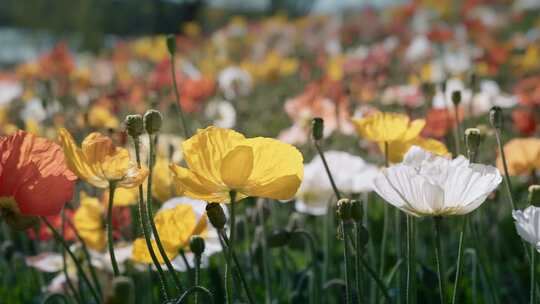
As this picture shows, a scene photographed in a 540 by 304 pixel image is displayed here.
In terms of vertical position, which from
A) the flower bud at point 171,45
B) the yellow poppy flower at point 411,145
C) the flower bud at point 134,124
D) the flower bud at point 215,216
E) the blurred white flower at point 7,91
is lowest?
the flower bud at point 215,216

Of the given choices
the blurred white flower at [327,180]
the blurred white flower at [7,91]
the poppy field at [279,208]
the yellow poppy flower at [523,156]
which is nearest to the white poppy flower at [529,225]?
the poppy field at [279,208]

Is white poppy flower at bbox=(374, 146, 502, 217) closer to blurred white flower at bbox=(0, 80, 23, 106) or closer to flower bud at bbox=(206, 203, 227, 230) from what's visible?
flower bud at bbox=(206, 203, 227, 230)

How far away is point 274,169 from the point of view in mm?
1036

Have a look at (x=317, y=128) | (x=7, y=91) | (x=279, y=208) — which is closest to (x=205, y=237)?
(x=317, y=128)

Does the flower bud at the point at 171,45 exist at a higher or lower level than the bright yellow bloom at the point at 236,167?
higher

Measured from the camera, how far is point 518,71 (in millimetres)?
5402

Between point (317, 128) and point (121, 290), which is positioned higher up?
point (317, 128)

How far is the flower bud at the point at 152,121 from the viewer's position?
3.49ft

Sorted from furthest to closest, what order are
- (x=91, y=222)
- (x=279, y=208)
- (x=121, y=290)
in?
1. (x=279, y=208)
2. (x=91, y=222)
3. (x=121, y=290)

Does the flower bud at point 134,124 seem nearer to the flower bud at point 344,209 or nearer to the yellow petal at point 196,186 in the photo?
the yellow petal at point 196,186

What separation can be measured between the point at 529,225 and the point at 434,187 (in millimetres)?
132

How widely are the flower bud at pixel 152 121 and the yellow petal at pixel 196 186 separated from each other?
Result: 91 mm

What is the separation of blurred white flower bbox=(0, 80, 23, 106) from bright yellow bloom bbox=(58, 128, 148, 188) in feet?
12.8

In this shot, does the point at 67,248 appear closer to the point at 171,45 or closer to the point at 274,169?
the point at 274,169
